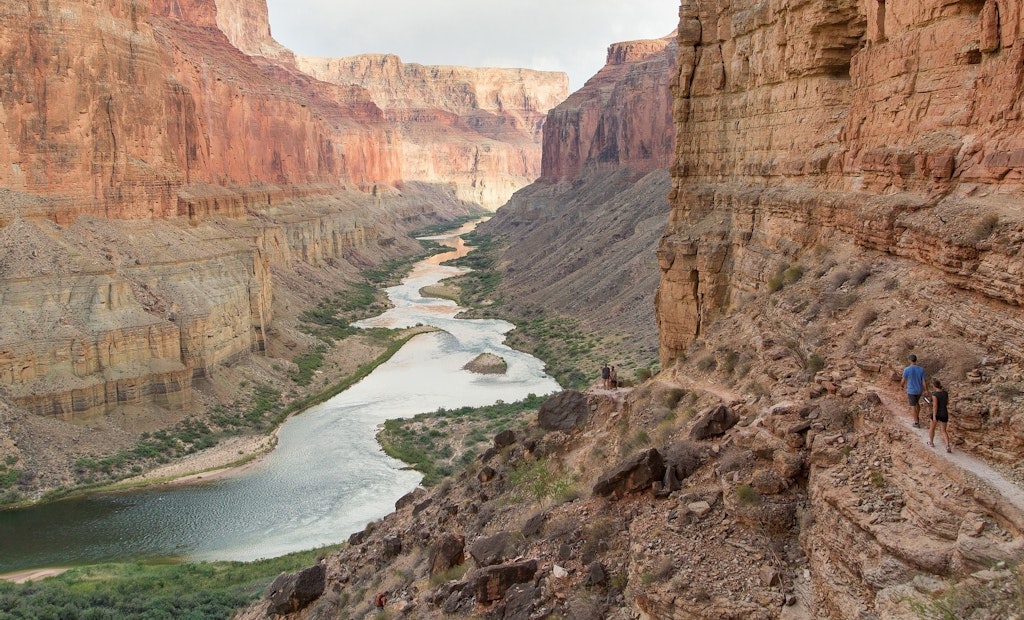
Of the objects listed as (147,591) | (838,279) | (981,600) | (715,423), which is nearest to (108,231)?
(147,591)

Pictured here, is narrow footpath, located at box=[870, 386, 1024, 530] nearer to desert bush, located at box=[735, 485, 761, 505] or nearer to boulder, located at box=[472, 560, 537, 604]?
desert bush, located at box=[735, 485, 761, 505]

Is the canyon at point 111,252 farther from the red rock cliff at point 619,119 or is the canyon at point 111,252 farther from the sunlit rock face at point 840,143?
the red rock cliff at point 619,119

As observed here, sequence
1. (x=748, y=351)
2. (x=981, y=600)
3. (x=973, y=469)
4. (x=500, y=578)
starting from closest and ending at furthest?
(x=981, y=600)
(x=973, y=469)
(x=500, y=578)
(x=748, y=351)

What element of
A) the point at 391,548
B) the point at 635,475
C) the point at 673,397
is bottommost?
the point at 391,548

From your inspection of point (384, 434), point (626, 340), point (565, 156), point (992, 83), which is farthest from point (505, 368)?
point (565, 156)

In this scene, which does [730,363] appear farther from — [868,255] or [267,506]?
[267,506]

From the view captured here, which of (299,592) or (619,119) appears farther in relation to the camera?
(619,119)

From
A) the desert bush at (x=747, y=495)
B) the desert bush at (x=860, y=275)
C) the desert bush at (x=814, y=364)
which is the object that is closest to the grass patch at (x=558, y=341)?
the desert bush at (x=860, y=275)
